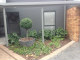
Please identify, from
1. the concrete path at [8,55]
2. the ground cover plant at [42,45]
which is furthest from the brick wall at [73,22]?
the concrete path at [8,55]

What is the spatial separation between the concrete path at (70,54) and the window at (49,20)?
8.14 ft

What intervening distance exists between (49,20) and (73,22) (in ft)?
6.27

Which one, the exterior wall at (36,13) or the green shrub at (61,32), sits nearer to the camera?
the green shrub at (61,32)

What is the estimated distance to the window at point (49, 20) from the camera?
8984 mm

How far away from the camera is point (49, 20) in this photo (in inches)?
355

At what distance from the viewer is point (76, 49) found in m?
6.74

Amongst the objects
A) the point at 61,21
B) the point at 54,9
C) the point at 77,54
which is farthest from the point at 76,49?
the point at 54,9

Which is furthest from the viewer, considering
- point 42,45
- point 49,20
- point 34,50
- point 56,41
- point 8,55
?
point 49,20

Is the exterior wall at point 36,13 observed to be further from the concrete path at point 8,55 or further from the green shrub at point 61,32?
the concrete path at point 8,55

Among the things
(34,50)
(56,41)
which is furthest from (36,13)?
(34,50)

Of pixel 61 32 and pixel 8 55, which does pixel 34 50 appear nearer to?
pixel 8 55

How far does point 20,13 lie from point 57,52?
429cm

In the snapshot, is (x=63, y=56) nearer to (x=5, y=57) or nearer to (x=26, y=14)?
(x=5, y=57)

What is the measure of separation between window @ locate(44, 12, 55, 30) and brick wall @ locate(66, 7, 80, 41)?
1.27 meters
